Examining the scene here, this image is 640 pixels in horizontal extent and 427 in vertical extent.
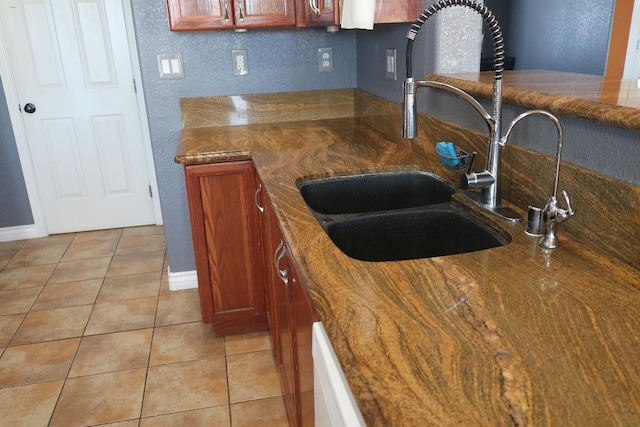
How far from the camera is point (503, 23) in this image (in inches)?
184

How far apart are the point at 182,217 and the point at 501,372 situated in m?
2.31

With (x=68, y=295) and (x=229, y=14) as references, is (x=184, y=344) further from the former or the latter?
(x=229, y=14)

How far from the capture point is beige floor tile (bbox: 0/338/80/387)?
7.21 ft

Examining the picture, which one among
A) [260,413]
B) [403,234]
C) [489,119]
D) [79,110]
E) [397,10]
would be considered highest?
[397,10]

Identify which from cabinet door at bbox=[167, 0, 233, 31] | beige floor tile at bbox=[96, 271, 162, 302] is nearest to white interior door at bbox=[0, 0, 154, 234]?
beige floor tile at bbox=[96, 271, 162, 302]

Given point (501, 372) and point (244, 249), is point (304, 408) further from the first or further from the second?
point (244, 249)

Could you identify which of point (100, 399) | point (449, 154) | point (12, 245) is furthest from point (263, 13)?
point (12, 245)

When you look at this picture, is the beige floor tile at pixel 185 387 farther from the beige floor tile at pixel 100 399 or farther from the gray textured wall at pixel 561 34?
the gray textured wall at pixel 561 34

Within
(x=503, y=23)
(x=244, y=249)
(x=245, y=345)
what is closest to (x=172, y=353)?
(x=245, y=345)

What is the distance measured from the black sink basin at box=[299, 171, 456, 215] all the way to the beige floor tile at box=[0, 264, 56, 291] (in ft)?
6.88

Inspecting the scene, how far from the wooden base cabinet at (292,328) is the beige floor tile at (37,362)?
1036 millimetres

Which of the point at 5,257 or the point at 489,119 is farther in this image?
the point at 5,257

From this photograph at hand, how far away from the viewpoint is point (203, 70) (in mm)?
2611

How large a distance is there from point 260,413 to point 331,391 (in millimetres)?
1281
